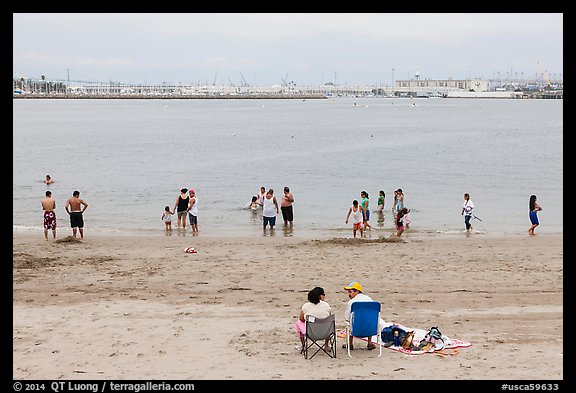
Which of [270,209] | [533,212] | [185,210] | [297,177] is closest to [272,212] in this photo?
[270,209]

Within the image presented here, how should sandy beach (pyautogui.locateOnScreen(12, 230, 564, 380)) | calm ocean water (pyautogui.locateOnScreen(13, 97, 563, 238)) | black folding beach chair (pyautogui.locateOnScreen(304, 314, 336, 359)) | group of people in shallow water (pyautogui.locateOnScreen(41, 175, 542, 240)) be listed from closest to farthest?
sandy beach (pyautogui.locateOnScreen(12, 230, 564, 380)), black folding beach chair (pyautogui.locateOnScreen(304, 314, 336, 359)), group of people in shallow water (pyautogui.locateOnScreen(41, 175, 542, 240)), calm ocean water (pyautogui.locateOnScreen(13, 97, 563, 238))

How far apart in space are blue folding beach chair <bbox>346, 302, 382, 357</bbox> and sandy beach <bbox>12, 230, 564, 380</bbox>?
0.27 metres

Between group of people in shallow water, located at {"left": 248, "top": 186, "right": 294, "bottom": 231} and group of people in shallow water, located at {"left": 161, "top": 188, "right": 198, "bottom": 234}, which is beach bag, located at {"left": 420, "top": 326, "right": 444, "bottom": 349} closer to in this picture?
group of people in shallow water, located at {"left": 248, "top": 186, "right": 294, "bottom": 231}

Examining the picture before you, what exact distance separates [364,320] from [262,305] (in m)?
2.70

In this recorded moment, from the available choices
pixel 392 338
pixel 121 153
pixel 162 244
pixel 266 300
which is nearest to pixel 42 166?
pixel 121 153

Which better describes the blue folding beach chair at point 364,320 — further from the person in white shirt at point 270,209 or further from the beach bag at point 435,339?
the person in white shirt at point 270,209

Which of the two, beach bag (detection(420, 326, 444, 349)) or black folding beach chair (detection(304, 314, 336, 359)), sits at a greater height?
black folding beach chair (detection(304, 314, 336, 359))

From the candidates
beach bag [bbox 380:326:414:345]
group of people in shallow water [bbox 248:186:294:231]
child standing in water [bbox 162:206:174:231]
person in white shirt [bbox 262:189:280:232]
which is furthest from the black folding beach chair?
child standing in water [bbox 162:206:174:231]

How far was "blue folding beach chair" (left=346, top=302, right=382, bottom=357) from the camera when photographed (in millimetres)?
8609

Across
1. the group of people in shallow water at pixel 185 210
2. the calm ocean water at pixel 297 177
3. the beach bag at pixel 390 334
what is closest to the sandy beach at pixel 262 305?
the beach bag at pixel 390 334

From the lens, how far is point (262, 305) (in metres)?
11.0

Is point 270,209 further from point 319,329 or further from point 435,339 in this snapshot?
point 319,329
